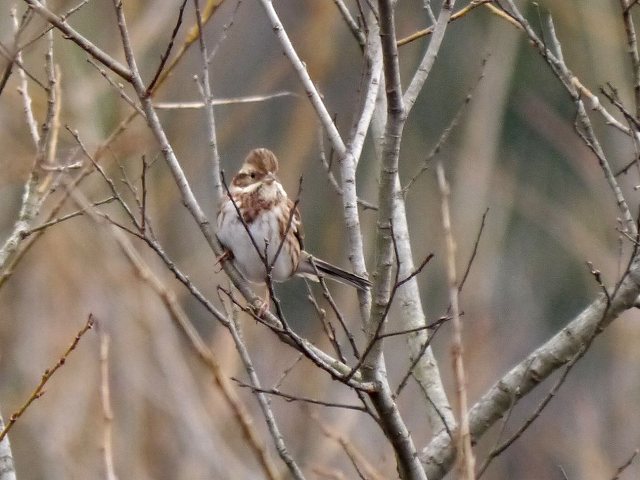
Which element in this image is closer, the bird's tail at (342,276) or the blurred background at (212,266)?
Answer: the bird's tail at (342,276)

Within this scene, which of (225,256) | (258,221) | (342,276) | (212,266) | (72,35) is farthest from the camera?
(212,266)

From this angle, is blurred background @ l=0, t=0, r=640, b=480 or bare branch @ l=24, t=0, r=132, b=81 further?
blurred background @ l=0, t=0, r=640, b=480

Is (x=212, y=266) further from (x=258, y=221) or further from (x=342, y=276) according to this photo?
(x=342, y=276)

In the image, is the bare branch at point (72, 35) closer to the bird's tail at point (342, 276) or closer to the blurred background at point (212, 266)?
the bird's tail at point (342, 276)

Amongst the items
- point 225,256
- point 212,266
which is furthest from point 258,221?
point 212,266

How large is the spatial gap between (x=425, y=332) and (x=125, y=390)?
14.0 ft

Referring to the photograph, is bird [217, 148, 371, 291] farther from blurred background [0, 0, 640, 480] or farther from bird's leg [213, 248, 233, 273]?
blurred background [0, 0, 640, 480]

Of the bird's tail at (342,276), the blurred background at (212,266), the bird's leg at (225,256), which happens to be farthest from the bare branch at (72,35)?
the blurred background at (212,266)

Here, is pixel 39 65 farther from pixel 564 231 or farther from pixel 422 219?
pixel 564 231

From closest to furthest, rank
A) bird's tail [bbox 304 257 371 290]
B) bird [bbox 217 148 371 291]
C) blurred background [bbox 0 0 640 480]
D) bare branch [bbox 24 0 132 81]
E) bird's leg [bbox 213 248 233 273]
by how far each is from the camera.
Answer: bare branch [bbox 24 0 132 81] → bird's tail [bbox 304 257 371 290] → bird's leg [bbox 213 248 233 273] → bird [bbox 217 148 371 291] → blurred background [bbox 0 0 640 480]

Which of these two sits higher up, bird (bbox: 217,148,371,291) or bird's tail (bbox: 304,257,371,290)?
bird (bbox: 217,148,371,291)

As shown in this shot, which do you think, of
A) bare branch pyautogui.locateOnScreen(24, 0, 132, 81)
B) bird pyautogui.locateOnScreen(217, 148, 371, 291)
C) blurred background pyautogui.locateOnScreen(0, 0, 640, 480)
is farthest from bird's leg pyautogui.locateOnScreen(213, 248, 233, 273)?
blurred background pyautogui.locateOnScreen(0, 0, 640, 480)

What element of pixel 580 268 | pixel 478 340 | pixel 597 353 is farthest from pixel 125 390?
pixel 597 353

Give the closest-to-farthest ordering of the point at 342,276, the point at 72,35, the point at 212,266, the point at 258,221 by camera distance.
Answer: the point at 72,35 → the point at 342,276 → the point at 258,221 → the point at 212,266
